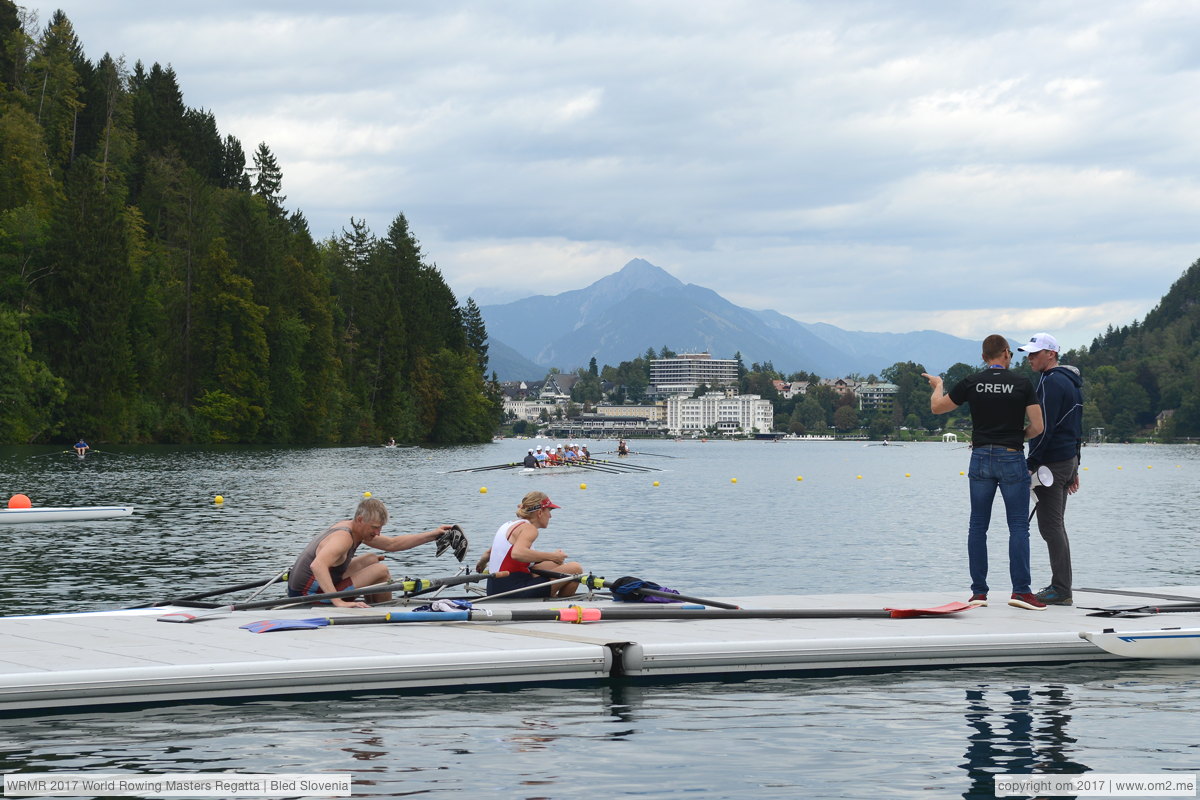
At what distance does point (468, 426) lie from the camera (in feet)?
465

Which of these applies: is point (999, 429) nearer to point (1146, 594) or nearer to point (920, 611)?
point (920, 611)

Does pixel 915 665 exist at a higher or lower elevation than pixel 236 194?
lower

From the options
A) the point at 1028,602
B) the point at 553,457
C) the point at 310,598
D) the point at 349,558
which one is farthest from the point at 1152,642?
the point at 553,457

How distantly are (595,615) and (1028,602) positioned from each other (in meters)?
4.92

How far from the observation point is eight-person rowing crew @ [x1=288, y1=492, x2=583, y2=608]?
1349 centimetres

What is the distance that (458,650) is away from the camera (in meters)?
11.3

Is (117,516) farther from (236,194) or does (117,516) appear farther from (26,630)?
(236,194)

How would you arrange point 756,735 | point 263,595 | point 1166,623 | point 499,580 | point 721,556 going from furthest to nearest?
1. point 721,556
2. point 263,595
3. point 499,580
4. point 1166,623
5. point 756,735

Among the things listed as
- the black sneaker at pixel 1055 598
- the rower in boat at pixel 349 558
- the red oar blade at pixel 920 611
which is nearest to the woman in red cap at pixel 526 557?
the rower in boat at pixel 349 558

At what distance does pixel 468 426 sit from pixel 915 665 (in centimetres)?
13035

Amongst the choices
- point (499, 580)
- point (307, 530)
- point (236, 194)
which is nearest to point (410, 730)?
point (499, 580)

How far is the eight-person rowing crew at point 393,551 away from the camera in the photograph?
13.5m

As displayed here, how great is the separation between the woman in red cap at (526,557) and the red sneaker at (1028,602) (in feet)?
16.0

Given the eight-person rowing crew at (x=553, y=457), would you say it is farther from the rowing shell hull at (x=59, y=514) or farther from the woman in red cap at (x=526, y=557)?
the woman in red cap at (x=526, y=557)
